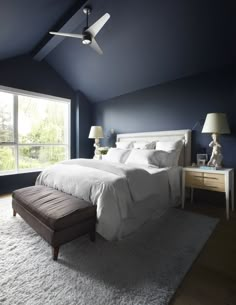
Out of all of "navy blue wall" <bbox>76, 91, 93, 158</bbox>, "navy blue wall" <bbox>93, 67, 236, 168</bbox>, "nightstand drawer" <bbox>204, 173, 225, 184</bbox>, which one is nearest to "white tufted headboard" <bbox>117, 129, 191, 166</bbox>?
"navy blue wall" <bbox>93, 67, 236, 168</bbox>

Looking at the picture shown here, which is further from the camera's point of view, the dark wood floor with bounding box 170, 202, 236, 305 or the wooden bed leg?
the wooden bed leg

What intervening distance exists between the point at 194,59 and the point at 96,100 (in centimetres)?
293

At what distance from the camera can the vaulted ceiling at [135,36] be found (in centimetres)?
262

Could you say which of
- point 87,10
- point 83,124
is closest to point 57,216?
point 87,10

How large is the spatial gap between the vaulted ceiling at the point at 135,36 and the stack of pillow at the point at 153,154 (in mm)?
1384

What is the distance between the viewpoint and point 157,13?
274 centimetres

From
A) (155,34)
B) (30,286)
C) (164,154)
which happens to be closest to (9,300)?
(30,286)

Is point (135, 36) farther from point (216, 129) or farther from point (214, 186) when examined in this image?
point (214, 186)

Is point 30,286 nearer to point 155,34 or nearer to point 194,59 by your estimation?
point 155,34

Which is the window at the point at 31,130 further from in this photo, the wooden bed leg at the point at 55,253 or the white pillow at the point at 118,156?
the wooden bed leg at the point at 55,253

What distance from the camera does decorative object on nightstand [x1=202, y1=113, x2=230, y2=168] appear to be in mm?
2938

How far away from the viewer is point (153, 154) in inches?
131

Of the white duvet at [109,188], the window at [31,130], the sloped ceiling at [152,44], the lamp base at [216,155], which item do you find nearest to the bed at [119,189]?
the white duvet at [109,188]

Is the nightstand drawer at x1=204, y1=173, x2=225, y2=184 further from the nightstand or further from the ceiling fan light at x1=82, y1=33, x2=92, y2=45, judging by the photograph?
the ceiling fan light at x1=82, y1=33, x2=92, y2=45
